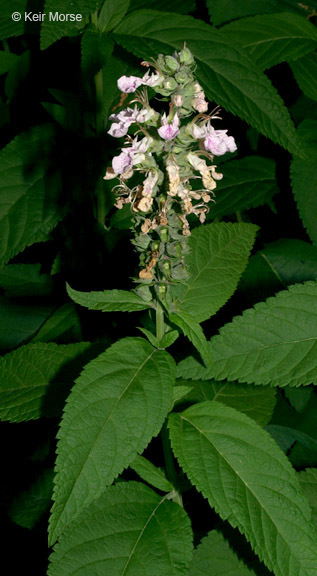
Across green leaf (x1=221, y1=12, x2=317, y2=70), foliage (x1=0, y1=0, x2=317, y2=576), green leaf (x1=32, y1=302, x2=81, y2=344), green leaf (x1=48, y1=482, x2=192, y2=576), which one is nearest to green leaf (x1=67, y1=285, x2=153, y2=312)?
foliage (x1=0, y1=0, x2=317, y2=576)

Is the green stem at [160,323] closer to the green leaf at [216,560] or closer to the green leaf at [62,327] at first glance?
the green leaf at [216,560]

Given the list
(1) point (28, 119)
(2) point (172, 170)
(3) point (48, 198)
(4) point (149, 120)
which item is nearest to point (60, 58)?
(1) point (28, 119)

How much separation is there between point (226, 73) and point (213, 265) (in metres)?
0.69

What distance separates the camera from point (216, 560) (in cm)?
197

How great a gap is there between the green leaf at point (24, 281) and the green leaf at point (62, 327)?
0.35 m

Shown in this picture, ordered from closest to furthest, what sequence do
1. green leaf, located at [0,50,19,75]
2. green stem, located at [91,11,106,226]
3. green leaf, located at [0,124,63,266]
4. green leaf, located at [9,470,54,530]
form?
green leaf, located at [0,124,63,266]
green stem, located at [91,11,106,226]
green leaf, located at [9,470,54,530]
green leaf, located at [0,50,19,75]

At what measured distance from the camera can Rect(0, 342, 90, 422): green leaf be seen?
1.95 m

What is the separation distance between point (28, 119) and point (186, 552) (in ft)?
7.76

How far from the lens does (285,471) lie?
5.28ft

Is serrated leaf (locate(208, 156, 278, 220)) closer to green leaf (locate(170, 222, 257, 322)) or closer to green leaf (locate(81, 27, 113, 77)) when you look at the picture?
green leaf (locate(170, 222, 257, 322))

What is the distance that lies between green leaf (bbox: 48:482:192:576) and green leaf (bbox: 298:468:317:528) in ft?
1.58

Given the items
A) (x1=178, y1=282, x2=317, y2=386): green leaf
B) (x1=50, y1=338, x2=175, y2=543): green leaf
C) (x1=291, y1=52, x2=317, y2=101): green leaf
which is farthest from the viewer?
(x1=291, y1=52, x2=317, y2=101): green leaf

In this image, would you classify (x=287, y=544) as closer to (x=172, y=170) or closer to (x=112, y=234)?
(x=172, y=170)

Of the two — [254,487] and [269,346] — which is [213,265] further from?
[254,487]
